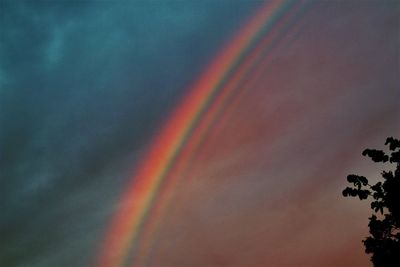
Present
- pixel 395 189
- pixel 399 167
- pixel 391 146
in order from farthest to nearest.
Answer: pixel 399 167 → pixel 395 189 → pixel 391 146

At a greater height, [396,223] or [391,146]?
[391,146]

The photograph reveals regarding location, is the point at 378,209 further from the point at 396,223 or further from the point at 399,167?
the point at 399,167

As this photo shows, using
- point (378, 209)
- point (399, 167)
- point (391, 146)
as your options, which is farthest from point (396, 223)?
point (391, 146)

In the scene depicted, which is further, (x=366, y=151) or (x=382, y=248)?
(x=382, y=248)

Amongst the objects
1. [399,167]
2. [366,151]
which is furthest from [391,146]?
[399,167]

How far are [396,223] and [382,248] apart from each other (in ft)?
5.00

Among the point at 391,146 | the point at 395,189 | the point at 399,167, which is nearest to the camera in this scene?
the point at 391,146

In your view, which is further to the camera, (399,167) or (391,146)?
(399,167)

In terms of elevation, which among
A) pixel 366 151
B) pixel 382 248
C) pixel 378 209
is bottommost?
pixel 382 248

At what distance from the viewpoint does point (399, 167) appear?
85.6ft

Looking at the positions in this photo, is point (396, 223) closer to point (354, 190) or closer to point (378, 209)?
point (378, 209)

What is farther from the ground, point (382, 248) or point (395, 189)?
point (395, 189)

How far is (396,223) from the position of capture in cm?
2452

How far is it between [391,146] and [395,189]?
3264 mm
